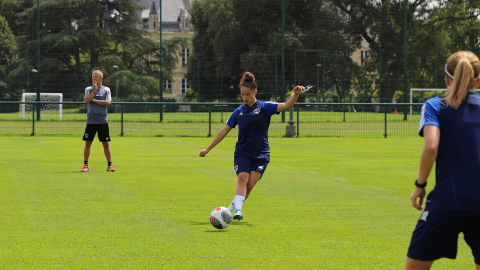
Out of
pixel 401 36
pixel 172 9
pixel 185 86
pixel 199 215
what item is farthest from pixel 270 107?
pixel 172 9

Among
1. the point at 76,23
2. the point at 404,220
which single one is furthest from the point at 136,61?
the point at 404,220

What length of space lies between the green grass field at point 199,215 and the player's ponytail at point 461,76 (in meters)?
2.10

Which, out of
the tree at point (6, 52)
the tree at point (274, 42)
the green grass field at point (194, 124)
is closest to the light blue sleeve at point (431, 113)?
the green grass field at point (194, 124)

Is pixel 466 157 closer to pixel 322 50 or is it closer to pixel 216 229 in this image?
pixel 216 229

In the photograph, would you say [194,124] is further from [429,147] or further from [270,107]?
[429,147]

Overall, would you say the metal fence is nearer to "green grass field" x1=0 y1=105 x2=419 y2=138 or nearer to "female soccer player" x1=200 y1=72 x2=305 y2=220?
"green grass field" x1=0 y1=105 x2=419 y2=138

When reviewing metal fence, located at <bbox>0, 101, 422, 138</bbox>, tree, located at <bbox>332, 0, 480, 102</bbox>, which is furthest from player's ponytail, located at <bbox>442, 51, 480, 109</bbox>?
tree, located at <bbox>332, 0, 480, 102</bbox>

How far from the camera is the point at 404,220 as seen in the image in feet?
23.2

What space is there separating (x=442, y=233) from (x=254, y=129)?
155 inches

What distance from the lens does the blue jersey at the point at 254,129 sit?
7078 millimetres

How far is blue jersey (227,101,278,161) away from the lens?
279 inches

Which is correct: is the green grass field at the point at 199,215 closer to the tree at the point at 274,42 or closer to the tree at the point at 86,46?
the tree at the point at 274,42

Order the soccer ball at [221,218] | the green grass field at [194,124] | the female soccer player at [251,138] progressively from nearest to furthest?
the soccer ball at [221,218]
the female soccer player at [251,138]
the green grass field at [194,124]

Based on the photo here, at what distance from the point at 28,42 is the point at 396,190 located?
2030 inches
